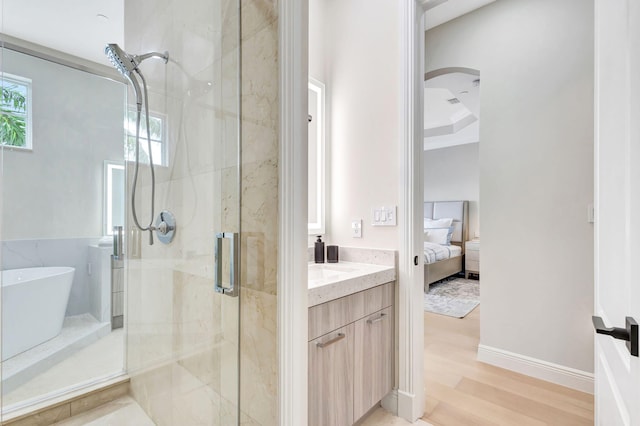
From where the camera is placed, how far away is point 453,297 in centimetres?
439

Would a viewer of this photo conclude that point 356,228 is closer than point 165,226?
No

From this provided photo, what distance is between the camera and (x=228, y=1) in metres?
1.09

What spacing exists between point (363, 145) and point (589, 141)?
1.55 m

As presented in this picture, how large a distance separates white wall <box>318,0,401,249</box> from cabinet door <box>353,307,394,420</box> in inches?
19.3

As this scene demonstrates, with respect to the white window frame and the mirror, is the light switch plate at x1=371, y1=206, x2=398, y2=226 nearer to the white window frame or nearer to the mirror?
the mirror

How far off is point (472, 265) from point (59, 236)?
6.08 meters

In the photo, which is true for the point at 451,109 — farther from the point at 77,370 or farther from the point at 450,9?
the point at 77,370

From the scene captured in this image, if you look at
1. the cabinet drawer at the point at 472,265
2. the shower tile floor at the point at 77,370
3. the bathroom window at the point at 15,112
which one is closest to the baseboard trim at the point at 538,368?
the shower tile floor at the point at 77,370

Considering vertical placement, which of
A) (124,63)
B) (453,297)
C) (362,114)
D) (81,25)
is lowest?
(453,297)

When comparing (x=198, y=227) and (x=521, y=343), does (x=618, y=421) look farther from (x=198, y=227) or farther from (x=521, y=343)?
(x=521, y=343)

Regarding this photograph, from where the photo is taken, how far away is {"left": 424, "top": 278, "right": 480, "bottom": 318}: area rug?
12.4ft

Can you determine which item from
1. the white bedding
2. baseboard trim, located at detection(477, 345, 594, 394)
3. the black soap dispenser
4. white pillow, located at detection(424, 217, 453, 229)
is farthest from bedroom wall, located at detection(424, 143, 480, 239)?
the black soap dispenser

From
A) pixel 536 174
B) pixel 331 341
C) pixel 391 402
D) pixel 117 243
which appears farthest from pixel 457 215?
pixel 117 243

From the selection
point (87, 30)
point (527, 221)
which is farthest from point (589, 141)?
point (87, 30)
